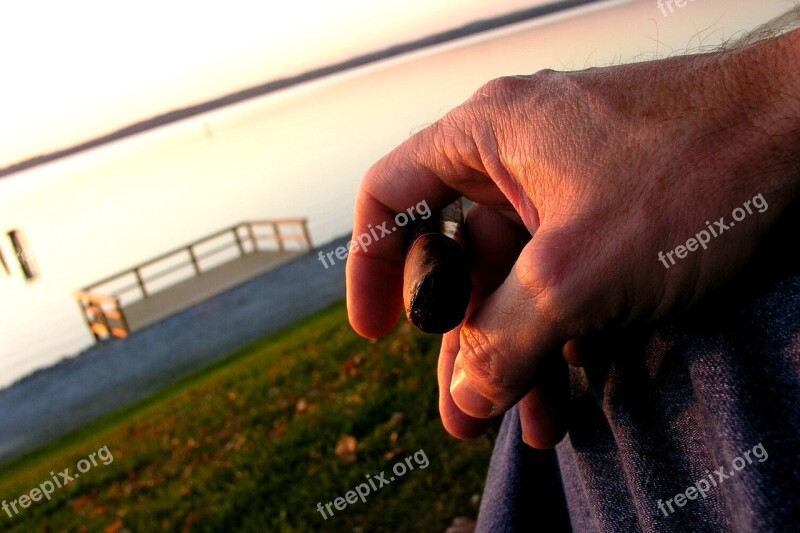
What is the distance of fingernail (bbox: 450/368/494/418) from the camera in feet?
5.27

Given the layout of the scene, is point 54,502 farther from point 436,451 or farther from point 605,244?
point 605,244

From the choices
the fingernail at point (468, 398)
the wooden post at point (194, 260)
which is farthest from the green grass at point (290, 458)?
the wooden post at point (194, 260)

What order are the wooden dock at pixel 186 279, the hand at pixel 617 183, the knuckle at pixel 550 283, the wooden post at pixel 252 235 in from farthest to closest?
the wooden post at pixel 252 235
the wooden dock at pixel 186 279
the knuckle at pixel 550 283
the hand at pixel 617 183

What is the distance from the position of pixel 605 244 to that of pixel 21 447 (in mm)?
14931

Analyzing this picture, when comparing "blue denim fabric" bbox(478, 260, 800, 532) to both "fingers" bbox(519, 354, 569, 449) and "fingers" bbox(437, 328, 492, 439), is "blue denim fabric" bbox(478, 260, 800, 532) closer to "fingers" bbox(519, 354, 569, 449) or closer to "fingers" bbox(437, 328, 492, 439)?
"fingers" bbox(519, 354, 569, 449)

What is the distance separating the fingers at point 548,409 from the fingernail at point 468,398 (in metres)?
0.17

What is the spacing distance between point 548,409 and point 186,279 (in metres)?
26.9

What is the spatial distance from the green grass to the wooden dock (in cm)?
1390

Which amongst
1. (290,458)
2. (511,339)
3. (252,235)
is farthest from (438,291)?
(252,235)

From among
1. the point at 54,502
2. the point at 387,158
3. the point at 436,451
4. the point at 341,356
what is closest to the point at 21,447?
the point at 54,502

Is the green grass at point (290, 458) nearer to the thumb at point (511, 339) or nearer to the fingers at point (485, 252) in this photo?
the fingers at point (485, 252)

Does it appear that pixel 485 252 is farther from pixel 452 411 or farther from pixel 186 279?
pixel 186 279

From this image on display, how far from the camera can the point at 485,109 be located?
61.5 inches

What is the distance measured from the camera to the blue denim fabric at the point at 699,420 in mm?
1033
